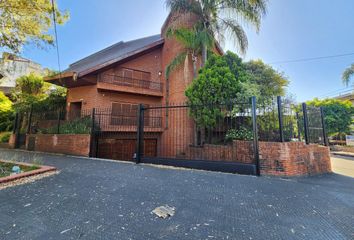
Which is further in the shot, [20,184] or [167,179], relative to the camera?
[167,179]

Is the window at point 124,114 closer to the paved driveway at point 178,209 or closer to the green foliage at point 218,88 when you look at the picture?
the green foliage at point 218,88

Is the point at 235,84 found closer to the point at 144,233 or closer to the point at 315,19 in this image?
the point at 144,233

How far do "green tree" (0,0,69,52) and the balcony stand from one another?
434 centimetres

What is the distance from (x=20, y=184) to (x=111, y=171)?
1.96 meters

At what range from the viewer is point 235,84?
6840mm

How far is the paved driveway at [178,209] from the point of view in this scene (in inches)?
78.2

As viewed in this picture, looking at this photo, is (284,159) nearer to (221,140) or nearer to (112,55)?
(221,140)

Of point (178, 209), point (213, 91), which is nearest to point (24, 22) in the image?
point (213, 91)

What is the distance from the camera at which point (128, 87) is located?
11.4m

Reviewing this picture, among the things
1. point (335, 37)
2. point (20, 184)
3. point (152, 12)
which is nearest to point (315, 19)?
point (335, 37)

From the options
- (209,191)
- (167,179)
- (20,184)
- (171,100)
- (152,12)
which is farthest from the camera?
(171,100)

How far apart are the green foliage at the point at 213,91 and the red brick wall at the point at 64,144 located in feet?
16.7

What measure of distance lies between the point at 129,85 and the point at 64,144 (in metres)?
5.63

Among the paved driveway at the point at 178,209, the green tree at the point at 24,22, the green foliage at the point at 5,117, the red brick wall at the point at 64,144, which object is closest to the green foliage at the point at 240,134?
the paved driveway at the point at 178,209
